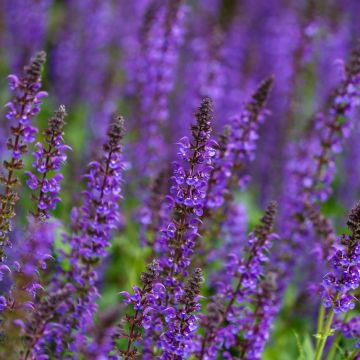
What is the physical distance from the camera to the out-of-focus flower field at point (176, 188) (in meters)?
5.17

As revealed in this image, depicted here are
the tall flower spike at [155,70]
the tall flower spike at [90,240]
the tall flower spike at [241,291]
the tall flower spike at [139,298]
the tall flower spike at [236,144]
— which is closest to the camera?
the tall flower spike at [139,298]

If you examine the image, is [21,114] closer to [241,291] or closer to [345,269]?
[241,291]

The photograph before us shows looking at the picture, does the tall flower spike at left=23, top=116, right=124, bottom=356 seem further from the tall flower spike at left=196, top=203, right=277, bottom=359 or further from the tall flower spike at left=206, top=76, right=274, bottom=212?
the tall flower spike at left=206, top=76, right=274, bottom=212

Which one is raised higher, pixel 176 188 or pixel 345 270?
pixel 176 188

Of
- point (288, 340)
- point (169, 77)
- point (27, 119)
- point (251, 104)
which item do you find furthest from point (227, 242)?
point (27, 119)

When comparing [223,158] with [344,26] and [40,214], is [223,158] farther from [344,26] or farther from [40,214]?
[344,26]

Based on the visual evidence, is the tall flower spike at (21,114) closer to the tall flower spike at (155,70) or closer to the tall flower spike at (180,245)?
the tall flower spike at (180,245)

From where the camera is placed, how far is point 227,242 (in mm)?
8492

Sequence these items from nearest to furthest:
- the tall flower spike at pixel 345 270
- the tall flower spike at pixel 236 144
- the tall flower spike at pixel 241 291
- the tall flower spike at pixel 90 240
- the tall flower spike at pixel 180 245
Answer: the tall flower spike at pixel 180 245, the tall flower spike at pixel 345 270, the tall flower spike at pixel 90 240, the tall flower spike at pixel 241 291, the tall flower spike at pixel 236 144

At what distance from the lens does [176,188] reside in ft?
17.5

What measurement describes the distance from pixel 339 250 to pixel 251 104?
2341 millimetres

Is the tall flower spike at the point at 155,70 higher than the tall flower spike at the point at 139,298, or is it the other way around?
the tall flower spike at the point at 155,70

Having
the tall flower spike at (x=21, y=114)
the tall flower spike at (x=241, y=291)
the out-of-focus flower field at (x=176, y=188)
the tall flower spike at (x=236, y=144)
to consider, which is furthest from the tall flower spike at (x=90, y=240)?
the tall flower spike at (x=236, y=144)

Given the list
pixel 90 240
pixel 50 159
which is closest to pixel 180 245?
pixel 90 240
